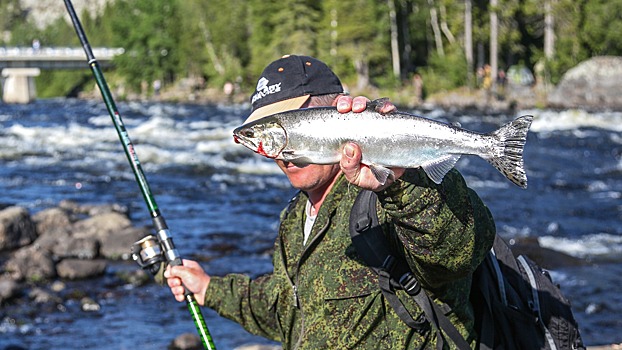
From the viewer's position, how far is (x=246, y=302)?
3771mm

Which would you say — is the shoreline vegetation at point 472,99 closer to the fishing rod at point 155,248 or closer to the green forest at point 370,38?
the green forest at point 370,38

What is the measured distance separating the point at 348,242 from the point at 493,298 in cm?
63

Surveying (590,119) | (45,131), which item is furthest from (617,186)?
(45,131)

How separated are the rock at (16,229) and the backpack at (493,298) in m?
10.3

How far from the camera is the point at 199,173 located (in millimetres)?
20984

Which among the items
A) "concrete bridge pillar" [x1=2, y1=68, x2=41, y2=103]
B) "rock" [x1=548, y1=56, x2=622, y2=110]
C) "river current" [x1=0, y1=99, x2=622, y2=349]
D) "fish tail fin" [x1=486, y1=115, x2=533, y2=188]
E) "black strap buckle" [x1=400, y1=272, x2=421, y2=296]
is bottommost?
"concrete bridge pillar" [x1=2, y1=68, x2=41, y2=103]

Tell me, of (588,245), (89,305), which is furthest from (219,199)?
(588,245)

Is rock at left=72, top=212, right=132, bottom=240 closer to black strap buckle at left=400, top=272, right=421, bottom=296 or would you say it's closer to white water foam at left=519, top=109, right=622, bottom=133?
black strap buckle at left=400, top=272, right=421, bottom=296

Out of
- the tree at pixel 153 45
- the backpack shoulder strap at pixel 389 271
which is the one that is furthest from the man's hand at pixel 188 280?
the tree at pixel 153 45

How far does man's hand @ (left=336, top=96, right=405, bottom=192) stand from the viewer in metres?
2.45

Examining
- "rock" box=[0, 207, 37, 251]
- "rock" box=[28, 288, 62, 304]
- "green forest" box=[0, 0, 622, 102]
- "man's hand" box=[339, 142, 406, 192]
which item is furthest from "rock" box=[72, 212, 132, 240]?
"green forest" box=[0, 0, 622, 102]

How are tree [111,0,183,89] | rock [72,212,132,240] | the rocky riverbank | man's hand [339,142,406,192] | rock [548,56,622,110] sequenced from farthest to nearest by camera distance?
tree [111,0,183,89] → rock [548,56,622,110] → rock [72,212,132,240] → the rocky riverbank → man's hand [339,142,406,192]

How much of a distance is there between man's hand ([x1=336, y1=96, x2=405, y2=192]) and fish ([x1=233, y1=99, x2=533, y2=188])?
0.6 inches

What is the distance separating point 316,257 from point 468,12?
4746 cm
